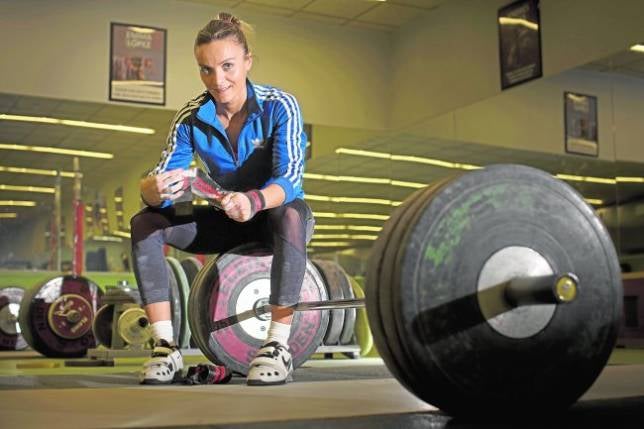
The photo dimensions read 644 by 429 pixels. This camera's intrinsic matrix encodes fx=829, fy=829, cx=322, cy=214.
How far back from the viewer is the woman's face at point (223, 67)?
195 cm

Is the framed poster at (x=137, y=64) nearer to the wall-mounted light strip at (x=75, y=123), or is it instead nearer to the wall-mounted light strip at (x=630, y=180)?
the wall-mounted light strip at (x=75, y=123)

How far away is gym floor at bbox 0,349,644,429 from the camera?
1.14m

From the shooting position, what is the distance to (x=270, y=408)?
4.30 feet

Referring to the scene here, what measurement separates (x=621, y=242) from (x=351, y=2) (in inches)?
100

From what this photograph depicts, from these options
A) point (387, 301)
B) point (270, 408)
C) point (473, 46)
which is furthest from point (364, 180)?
point (387, 301)

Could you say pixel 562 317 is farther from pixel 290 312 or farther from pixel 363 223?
pixel 363 223

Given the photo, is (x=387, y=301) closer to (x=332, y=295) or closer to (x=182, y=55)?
(x=332, y=295)

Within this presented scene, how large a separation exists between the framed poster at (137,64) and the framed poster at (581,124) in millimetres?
2698

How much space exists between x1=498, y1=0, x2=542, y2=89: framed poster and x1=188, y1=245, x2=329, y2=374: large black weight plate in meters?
3.38

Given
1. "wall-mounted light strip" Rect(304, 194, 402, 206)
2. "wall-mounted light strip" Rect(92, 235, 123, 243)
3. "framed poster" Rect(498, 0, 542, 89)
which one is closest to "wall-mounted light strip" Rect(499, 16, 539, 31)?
"framed poster" Rect(498, 0, 542, 89)

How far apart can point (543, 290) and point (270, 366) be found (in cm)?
87

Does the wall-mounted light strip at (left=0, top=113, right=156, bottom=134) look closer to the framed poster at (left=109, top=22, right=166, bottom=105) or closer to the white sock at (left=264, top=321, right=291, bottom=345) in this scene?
the framed poster at (left=109, top=22, right=166, bottom=105)

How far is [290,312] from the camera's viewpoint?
6.36 feet

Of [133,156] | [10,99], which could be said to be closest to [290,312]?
[10,99]
